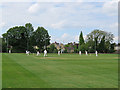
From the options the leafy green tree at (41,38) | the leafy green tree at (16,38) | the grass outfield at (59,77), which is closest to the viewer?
the grass outfield at (59,77)

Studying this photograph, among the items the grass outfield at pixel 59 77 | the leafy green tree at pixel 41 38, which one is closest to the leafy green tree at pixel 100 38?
the leafy green tree at pixel 41 38

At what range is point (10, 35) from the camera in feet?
280

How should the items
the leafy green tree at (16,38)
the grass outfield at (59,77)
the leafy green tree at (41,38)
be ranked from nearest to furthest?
the grass outfield at (59,77), the leafy green tree at (16,38), the leafy green tree at (41,38)

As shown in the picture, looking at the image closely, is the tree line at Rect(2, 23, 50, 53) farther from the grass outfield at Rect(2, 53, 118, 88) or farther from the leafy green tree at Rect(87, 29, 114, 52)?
the grass outfield at Rect(2, 53, 118, 88)

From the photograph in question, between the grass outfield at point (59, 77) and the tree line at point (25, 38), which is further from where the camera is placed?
the tree line at point (25, 38)

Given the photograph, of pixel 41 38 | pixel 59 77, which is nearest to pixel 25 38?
pixel 41 38

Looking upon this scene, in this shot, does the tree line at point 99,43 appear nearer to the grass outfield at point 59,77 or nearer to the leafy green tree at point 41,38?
the leafy green tree at point 41,38

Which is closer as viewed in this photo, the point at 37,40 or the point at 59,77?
the point at 59,77

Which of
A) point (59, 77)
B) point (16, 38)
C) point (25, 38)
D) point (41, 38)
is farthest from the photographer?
point (41, 38)

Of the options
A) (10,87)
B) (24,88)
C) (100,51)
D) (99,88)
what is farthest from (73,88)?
(100,51)

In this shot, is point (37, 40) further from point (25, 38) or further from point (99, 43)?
point (99, 43)

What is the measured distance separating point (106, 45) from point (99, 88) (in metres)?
90.2

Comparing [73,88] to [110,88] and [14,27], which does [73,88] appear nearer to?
[110,88]

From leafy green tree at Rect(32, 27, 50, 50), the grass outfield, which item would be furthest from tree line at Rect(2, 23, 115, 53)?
the grass outfield
